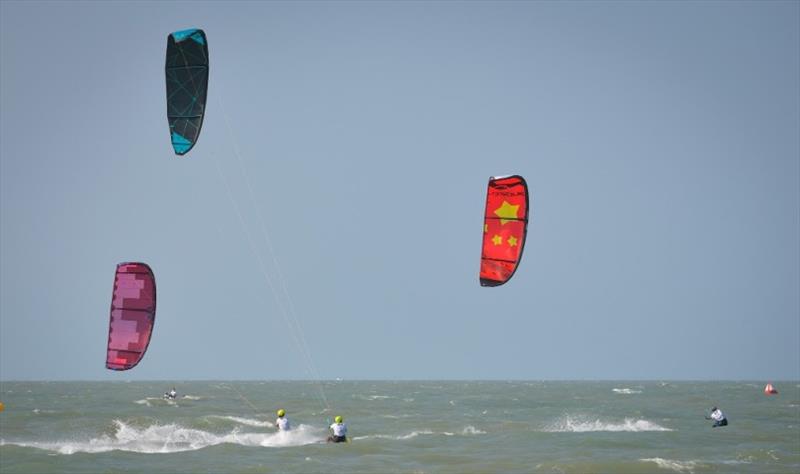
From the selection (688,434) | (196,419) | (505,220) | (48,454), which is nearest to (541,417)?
(688,434)

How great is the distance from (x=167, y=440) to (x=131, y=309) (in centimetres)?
1221

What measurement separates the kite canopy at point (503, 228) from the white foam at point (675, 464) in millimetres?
9069

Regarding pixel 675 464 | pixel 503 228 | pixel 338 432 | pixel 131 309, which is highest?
pixel 503 228

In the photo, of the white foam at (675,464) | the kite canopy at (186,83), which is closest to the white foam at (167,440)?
the white foam at (675,464)

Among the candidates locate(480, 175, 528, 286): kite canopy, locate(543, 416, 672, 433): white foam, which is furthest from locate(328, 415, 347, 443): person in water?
locate(543, 416, 672, 433): white foam

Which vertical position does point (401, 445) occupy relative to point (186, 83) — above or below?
below

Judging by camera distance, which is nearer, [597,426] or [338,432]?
[338,432]

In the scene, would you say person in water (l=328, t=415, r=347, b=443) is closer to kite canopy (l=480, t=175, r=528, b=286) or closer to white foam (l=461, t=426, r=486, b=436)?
white foam (l=461, t=426, r=486, b=436)

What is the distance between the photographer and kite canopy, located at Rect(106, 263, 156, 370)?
14.8 metres

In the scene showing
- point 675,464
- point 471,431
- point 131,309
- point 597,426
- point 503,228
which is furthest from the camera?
point 597,426

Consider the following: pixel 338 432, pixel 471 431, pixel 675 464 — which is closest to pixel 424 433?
pixel 471 431

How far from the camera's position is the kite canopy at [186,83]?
48.7 ft

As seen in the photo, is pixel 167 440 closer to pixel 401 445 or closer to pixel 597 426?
pixel 401 445

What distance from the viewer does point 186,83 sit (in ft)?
49.9
